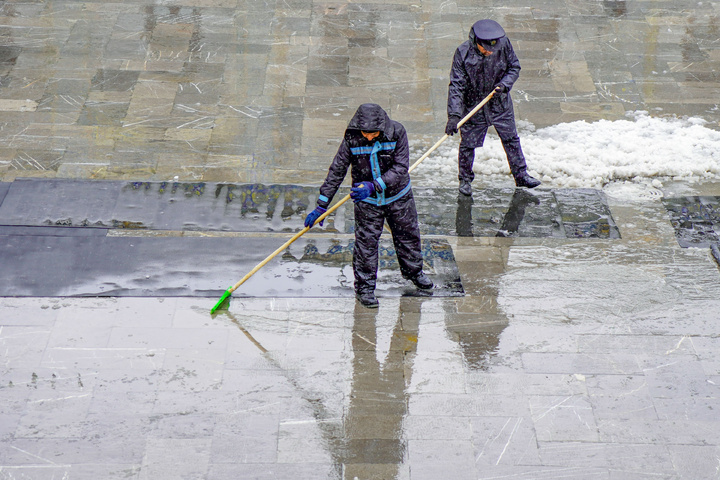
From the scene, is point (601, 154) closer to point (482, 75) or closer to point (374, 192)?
point (482, 75)

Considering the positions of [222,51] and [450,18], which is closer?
[222,51]

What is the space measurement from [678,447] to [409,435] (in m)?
1.70

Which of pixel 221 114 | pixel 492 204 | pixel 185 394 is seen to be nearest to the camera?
pixel 185 394

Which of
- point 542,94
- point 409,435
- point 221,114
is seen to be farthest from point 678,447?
point 221,114

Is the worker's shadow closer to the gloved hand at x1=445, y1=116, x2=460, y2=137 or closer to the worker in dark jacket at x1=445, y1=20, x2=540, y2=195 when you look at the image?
the worker in dark jacket at x1=445, y1=20, x2=540, y2=195

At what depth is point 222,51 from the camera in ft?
33.4

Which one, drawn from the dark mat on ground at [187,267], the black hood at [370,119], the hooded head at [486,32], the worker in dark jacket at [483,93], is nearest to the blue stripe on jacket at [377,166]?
the black hood at [370,119]

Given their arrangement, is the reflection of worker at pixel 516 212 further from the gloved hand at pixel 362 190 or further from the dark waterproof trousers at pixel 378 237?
the gloved hand at pixel 362 190

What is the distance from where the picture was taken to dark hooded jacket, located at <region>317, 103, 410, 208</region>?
5949 millimetres

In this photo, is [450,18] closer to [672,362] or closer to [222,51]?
[222,51]

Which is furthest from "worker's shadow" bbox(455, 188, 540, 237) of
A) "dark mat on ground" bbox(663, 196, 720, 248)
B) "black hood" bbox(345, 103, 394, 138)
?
"black hood" bbox(345, 103, 394, 138)

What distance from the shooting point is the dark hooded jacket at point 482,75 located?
7.50 m

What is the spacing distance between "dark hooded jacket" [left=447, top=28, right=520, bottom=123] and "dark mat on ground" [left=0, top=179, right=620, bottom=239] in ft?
2.82

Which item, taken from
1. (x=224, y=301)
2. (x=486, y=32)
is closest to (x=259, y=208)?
(x=224, y=301)
